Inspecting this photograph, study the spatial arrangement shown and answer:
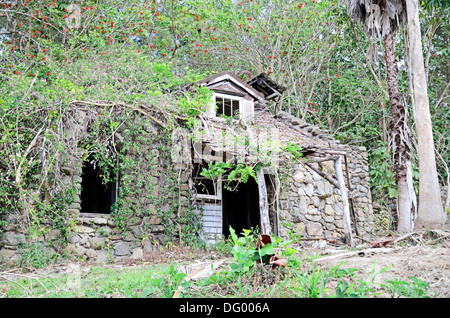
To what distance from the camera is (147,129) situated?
10.2 meters

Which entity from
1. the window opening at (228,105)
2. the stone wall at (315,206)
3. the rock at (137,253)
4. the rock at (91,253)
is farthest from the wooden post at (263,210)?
the window opening at (228,105)

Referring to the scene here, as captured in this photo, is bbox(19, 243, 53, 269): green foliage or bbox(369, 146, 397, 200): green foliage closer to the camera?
bbox(19, 243, 53, 269): green foliage

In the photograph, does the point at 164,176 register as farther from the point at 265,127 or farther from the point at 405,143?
the point at 405,143

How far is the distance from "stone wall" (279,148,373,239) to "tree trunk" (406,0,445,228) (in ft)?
11.0

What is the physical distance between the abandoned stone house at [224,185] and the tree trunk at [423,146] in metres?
1.75

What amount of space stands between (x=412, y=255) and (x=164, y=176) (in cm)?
599

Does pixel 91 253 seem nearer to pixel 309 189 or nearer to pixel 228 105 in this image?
pixel 228 105

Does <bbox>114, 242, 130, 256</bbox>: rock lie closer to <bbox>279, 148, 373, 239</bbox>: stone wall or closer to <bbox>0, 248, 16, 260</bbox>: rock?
<bbox>0, 248, 16, 260</bbox>: rock

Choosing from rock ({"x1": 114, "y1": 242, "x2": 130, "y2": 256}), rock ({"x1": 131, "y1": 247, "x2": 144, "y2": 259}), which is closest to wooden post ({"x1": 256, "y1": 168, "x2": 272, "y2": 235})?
rock ({"x1": 131, "y1": 247, "x2": 144, "y2": 259})

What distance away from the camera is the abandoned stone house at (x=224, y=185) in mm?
8781

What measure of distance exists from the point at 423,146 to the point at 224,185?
16.5 feet

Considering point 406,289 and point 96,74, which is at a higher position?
point 96,74

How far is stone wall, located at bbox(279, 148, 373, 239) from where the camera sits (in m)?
12.8
